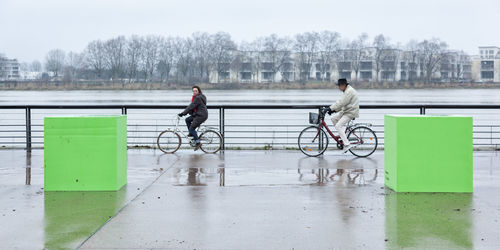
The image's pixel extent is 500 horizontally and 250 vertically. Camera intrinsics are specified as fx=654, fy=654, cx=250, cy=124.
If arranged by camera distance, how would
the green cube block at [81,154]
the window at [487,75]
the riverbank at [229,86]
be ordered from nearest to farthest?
the green cube block at [81,154] < the riverbank at [229,86] < the window at [487,75]

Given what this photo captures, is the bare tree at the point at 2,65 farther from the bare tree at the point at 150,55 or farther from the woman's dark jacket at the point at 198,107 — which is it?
the woman's dark jacket at the point at 198,107

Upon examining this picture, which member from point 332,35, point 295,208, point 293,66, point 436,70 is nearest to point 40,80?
point 293,66

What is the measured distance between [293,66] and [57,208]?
447 feet

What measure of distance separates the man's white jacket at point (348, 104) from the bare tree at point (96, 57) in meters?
118

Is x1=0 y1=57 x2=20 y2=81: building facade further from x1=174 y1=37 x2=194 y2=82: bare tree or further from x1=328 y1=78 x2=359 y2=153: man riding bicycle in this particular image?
x1=328 y1=78 x2=359 y2=153: man riding bicycle

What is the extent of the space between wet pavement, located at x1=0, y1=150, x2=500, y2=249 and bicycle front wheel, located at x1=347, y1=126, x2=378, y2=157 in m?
2.30

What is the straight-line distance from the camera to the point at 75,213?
24.5 ft

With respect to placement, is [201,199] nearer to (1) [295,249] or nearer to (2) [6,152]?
(1) [295,249]

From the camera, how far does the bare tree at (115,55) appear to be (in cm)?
12781

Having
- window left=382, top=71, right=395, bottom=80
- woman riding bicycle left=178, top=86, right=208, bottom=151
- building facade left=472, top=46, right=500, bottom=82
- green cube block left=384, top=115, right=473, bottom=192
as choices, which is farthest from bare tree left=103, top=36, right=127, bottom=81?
green cube block left=384, top=115, right=473, bottom=192

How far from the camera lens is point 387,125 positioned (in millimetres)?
9516

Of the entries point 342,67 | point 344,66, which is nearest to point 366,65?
point 344,66

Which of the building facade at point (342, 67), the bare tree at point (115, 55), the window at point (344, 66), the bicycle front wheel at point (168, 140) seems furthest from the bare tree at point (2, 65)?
the bicycle front wheel at point (168, 140)

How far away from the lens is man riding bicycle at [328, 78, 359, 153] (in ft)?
43.3
